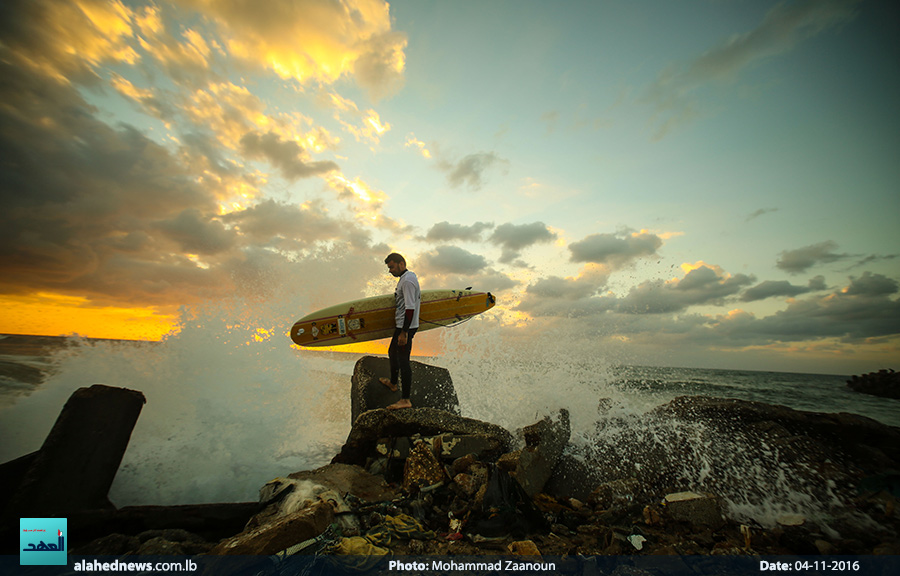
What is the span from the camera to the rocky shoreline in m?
2.62

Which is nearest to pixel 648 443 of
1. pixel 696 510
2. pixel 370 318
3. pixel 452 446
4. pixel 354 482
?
pixel 696 510

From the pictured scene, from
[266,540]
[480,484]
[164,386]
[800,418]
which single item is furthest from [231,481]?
[800,418]

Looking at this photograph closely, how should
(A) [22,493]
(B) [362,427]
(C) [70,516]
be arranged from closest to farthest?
(C) [70,516] → (A) [22,493] → (B) [362,427]

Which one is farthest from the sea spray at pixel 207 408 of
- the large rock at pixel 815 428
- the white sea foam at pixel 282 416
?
the large rock at pixel 815 428

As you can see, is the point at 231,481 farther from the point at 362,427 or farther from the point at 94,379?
the point at 94,379

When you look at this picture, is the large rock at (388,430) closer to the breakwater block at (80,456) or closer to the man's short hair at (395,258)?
the man's short hair at (395,258)

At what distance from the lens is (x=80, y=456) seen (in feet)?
12.4

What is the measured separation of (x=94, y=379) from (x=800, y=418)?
54.7ft

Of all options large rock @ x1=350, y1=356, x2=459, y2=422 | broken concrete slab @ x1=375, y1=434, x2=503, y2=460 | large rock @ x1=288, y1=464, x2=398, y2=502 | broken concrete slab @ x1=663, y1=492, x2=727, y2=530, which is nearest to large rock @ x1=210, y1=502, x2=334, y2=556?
large rock @ x1=288, y1=464, x2=398, y2=502

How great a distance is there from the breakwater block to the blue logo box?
29 cm

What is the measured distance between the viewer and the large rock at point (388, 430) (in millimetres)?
4508

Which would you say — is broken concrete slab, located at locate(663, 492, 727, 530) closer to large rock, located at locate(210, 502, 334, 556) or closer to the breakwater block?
large rock, located at locate(210, 502, 334, 556)

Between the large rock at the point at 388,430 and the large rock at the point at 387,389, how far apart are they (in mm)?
950

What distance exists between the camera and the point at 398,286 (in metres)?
5.39
